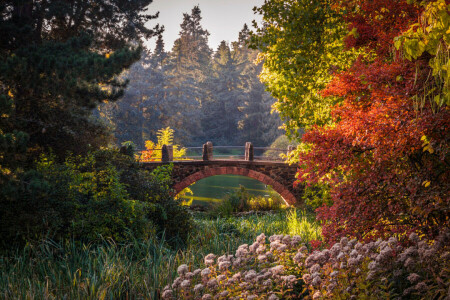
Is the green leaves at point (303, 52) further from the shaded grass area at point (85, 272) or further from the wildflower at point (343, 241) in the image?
the wildflower at point (343, 241)

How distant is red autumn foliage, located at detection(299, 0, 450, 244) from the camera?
3422 mm

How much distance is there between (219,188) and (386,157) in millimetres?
26210

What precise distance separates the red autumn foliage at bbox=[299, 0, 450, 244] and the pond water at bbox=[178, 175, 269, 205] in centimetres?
1985

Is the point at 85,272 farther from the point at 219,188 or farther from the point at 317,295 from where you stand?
the point at 219,188

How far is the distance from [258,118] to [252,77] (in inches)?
235

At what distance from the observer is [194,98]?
38.1 metres

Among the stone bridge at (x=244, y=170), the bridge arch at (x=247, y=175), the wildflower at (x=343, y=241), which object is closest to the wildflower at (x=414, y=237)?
the wildflower at (x=343, y=241)

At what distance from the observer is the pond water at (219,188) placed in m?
25.4

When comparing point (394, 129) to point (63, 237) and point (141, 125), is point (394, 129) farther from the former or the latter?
point (141, 125)

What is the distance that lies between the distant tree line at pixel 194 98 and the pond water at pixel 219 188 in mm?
4954

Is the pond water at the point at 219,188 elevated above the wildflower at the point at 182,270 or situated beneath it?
situated beneath

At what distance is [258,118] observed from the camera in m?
38.5

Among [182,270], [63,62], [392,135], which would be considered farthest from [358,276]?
[63,62]

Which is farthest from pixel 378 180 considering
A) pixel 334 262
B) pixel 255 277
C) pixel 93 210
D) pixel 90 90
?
pixel 90 90
